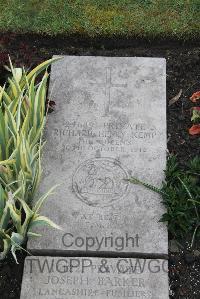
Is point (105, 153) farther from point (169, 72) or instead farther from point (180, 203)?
point (169, 72)

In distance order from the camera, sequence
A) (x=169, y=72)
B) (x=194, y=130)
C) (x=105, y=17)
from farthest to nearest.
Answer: (x=105, y=17), (x=169, y=72), (x=194, y=130)

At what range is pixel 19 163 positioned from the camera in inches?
135

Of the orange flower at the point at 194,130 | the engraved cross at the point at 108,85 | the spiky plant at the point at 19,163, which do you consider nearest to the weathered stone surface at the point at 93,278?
the spiky plant at the point at 19,163

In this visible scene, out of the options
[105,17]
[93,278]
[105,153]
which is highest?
[105,17]

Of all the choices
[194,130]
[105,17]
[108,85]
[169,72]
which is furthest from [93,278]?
[105,17]

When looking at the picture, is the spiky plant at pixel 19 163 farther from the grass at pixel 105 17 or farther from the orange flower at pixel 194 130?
the grass at pixel 105 17

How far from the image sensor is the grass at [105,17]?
15.9 ft

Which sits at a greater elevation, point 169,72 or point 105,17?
point 105,17

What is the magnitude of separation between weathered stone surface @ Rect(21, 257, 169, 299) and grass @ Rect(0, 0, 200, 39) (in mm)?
2178

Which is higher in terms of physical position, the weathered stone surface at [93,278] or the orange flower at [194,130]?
the orange flower at [194,130]

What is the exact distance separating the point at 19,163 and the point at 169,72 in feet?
5.52

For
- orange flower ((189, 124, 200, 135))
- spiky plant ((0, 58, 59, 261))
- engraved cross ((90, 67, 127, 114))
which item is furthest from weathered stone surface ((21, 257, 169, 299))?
engraved cross ((90, 67, 127, 114))

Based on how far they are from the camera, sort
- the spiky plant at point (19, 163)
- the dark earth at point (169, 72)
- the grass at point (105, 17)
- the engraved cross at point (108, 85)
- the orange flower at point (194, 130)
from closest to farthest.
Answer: the spiky plant at point (19, 163)
the dark earth at point (169, 72)
the orange flower at point (194, 130)
the engraved cross at point (108, 85)
the grass at point (105, 17)

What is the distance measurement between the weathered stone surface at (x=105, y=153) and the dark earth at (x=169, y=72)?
179 mm
